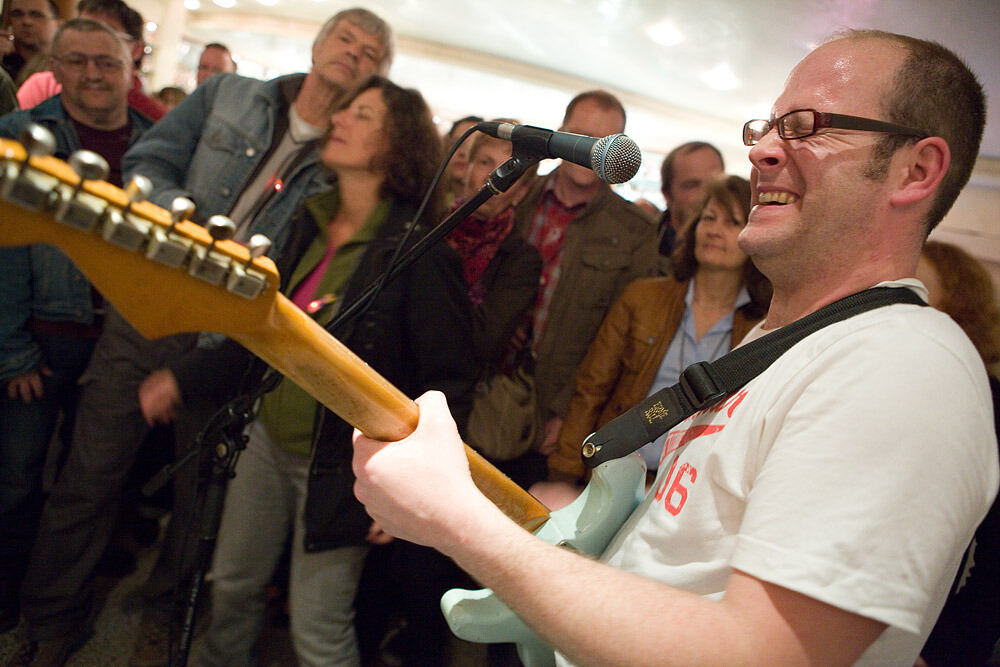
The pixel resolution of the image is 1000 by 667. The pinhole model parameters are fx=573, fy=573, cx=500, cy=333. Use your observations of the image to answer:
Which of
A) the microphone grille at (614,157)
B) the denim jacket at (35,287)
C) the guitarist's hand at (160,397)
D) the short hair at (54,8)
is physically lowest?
the guitarist's hand at (160,397)

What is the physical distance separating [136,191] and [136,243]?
0.20 feet

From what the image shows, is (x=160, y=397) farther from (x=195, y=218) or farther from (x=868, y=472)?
(x=868, y=472)

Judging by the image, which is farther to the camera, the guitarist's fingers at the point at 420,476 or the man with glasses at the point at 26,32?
the man with glasses at the point at 26,32

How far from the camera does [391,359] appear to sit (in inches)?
60.4

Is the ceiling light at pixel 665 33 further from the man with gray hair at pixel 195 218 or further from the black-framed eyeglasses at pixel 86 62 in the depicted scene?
the black-framed eyeglasses at pixel 86 62

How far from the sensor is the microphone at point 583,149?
2.60 ft

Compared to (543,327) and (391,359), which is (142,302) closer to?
(391,359)

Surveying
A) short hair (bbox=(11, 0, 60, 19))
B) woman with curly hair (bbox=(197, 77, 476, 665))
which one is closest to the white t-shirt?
woman with curly hair (bbox=(197, 77, 476, 665))

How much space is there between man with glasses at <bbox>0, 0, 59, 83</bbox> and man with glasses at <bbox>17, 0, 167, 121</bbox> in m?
0.08

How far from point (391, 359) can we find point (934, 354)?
3.93ft

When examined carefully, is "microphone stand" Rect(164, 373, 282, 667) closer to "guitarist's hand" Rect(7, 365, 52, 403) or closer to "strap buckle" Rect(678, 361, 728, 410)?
"strap buckle" Rect(678, 361, 728, 410)

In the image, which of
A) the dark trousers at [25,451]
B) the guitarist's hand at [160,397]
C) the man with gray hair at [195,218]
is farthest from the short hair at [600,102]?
the dark trousers at [25,451]

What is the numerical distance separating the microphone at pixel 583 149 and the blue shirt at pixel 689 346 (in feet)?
2.73

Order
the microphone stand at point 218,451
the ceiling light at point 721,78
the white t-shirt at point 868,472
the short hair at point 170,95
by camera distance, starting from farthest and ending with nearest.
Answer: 1. the ceiling light at point 721,78
2. the short hair at point 170,95
3. the microphone stand at point 218,451
4. the white t-shirt at point 868,472
